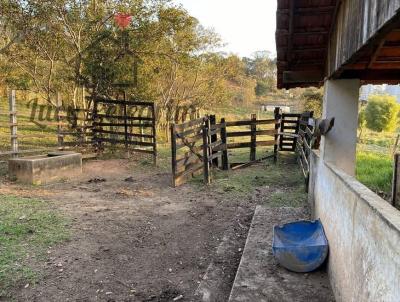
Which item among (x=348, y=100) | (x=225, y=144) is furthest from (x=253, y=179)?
(x=348, y=100)

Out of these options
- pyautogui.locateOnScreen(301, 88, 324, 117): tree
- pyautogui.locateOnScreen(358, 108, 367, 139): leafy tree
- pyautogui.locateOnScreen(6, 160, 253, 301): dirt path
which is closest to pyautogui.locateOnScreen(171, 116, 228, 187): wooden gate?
pyautogui.locateOnScreen(6, 160, 253, 301): dirt path

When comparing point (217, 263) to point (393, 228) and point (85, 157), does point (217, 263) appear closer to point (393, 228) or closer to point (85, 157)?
point (393, 228)

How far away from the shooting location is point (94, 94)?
14.2 m

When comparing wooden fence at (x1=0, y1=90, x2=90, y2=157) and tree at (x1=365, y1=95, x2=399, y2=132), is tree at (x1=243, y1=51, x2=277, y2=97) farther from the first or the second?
wooden fence at (x1=0, y1=90, x2=90, y2=157)

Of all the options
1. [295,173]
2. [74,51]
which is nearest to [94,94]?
[74,51]

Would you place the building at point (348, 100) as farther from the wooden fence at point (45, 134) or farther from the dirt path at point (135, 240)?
the wooden fence at point (45, 134)

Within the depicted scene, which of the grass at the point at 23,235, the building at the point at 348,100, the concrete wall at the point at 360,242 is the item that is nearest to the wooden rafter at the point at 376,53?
the building at the point at 348,100

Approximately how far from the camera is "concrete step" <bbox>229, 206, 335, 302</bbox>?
3.57 meters

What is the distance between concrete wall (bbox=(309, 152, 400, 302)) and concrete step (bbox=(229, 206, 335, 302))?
22cm

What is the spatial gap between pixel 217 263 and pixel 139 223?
2063mm

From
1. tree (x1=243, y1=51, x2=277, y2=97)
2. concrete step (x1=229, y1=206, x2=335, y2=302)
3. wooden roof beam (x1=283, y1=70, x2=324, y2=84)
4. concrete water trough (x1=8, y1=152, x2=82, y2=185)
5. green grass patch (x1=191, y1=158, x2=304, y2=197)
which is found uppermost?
tree (x1=243, y1=51, x2=277, y2=97)

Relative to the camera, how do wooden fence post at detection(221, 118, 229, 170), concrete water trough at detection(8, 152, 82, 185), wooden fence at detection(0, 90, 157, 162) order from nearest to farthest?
1. concrete water trough at detection(8, 152, 82, 185)
2. wooden fence post at detection(221, 118, 229, 170)
3. wooden fence at detection(0, 90, 157, 162)

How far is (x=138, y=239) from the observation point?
18.7ft

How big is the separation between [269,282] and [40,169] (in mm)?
6944
